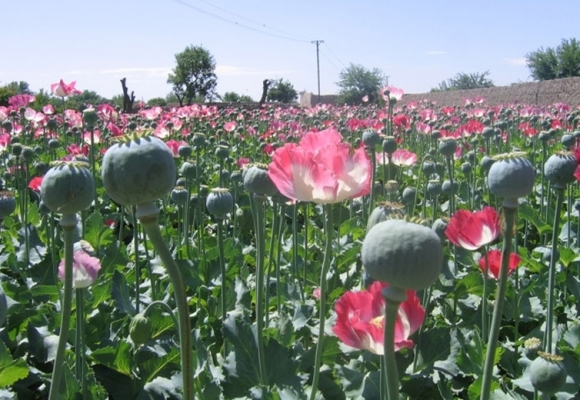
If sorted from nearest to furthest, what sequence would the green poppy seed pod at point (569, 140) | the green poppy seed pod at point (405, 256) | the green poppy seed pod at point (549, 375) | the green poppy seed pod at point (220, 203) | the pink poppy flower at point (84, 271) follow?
the green poppy seed pod at point (405, 256) → the green poppy seed pod at point (549, 375) → the pink poppy flower at point (84, 271) → the green poppy seed pod at point (220, 203) → the green poppy seed pod at point (569, 140)

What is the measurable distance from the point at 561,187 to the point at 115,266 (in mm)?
1792

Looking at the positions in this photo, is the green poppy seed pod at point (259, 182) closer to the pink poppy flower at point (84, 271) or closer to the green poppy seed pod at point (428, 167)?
the pink poppy flower at point (84, 271)

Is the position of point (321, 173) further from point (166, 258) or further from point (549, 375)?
point (549, 375)

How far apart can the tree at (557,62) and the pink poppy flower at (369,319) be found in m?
34.3

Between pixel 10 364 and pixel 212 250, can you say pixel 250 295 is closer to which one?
pixel 212 250

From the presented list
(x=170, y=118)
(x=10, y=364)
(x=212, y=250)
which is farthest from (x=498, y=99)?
(x=10, y=364)

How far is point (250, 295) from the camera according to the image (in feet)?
7.51

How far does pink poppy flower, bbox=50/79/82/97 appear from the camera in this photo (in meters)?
4.97

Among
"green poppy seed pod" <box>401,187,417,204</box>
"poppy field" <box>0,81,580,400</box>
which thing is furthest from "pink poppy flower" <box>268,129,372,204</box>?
"green poppy seed pod" <box>401,187,417,204</box>

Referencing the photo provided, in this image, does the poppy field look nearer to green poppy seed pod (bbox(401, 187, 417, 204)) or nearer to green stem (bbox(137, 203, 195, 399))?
green stem (bbox(137, 203, 195, 399))

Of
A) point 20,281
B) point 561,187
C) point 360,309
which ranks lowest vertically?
point 20,281

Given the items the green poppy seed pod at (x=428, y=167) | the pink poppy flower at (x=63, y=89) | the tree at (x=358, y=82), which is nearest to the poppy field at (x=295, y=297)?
the green poppy seed pod at (x=428, y=167)

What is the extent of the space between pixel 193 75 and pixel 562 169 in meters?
37.8

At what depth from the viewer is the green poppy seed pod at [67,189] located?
90 centimetres
